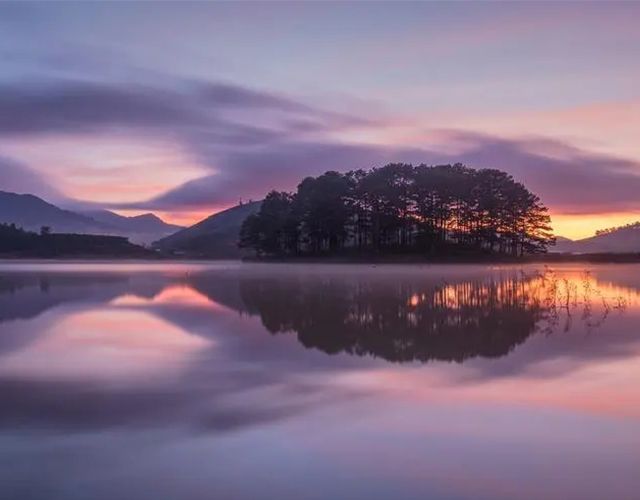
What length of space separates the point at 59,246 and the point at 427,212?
51575 millimetres

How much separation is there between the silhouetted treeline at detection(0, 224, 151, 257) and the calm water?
3191 inches

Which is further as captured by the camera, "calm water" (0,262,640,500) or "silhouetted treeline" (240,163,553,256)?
"silhouetted treeline" (240,163,553,256)

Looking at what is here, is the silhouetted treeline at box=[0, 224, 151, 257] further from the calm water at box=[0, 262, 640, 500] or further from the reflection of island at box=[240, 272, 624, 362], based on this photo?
the calm water at box=[0, 262, 640, 500]

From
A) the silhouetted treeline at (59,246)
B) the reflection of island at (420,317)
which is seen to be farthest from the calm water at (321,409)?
the silhouetted treeline at (59,246)

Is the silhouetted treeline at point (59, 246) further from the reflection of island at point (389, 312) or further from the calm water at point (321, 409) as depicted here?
the calm water at point (321, 409)

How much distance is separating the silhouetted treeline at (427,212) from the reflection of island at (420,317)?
43150 millimetres

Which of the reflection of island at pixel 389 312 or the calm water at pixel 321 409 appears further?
the reflection of island at pixel 389 312

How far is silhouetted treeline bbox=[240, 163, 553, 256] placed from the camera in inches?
2606

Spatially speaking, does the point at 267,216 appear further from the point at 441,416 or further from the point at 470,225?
the point at 441,416

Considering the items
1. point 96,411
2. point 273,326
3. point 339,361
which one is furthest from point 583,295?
point 96,411

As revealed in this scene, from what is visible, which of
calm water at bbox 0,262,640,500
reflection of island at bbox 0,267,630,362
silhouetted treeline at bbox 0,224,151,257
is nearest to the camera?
calm water at bbox 0,262,640,500

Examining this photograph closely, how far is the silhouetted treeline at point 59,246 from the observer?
299ft

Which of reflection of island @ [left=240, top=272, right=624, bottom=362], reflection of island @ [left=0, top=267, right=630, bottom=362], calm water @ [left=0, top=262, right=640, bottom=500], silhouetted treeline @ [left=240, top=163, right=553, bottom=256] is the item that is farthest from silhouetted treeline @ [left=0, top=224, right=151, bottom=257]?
calm water @ [left=0, top=262, right=640, bottom=500]

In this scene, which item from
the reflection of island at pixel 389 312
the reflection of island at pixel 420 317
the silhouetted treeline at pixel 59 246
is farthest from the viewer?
the silhouetted treeline at pixel 59 246
